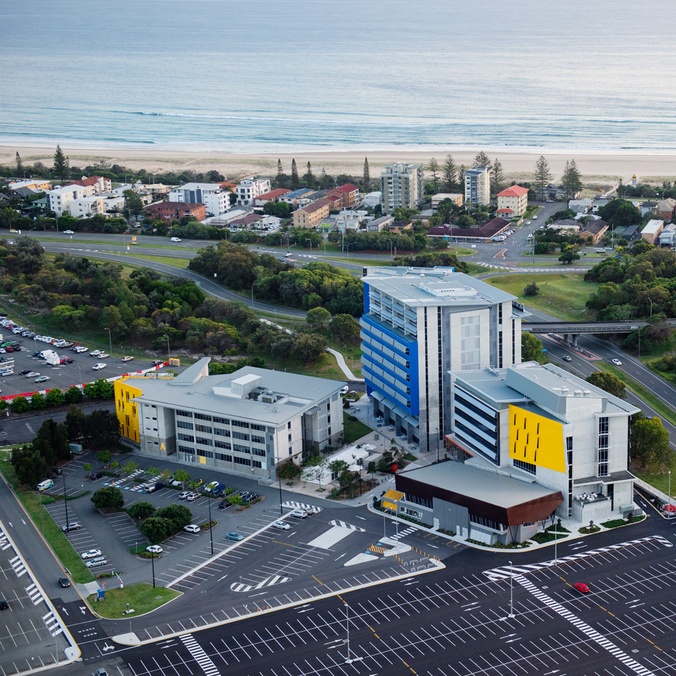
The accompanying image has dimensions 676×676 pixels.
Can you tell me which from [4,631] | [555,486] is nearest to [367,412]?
[555,486]

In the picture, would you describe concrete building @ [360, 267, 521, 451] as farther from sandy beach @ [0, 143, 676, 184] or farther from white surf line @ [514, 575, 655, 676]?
sandy beach @ [0, 143, 676, 184]

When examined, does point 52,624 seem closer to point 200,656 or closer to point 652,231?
point 200,656

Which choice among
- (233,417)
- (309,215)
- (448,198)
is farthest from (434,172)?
(233,417)

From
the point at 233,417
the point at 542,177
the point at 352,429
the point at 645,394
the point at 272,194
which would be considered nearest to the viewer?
the point at 233,417

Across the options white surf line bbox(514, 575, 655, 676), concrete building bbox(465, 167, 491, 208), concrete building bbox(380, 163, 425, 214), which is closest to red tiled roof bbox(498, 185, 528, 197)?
concrete building bbox(465, 167, 491, 208)

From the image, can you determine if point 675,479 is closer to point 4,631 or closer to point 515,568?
point 515,568
